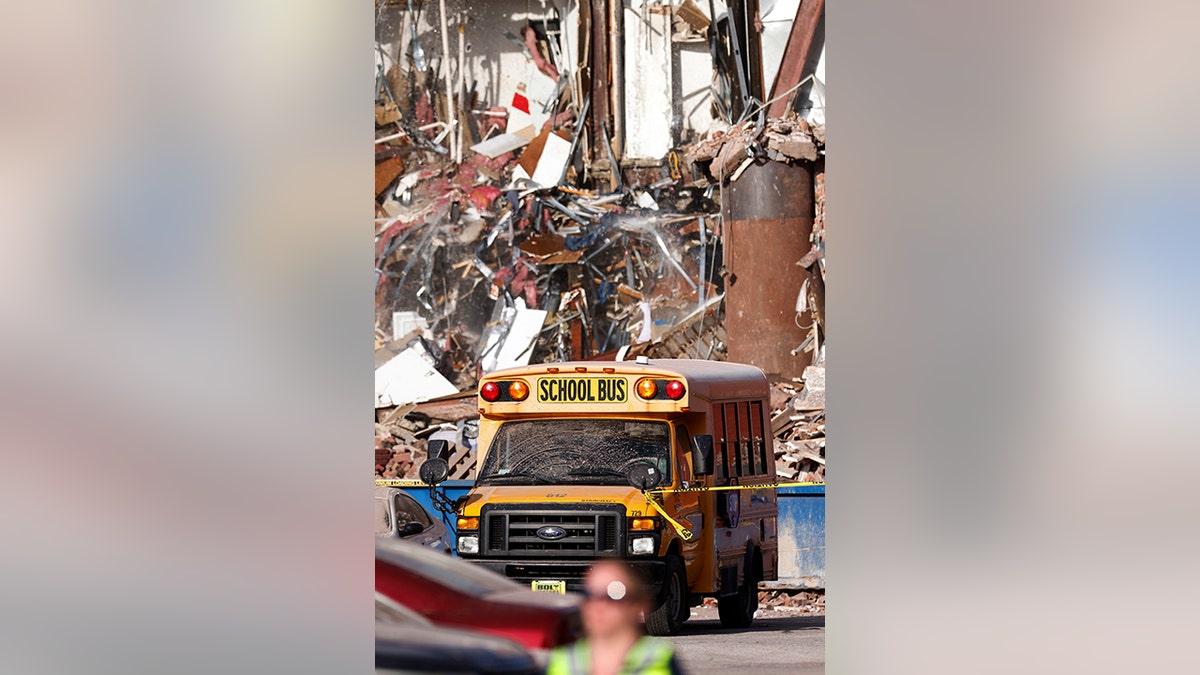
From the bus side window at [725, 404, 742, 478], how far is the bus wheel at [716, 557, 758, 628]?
101cm

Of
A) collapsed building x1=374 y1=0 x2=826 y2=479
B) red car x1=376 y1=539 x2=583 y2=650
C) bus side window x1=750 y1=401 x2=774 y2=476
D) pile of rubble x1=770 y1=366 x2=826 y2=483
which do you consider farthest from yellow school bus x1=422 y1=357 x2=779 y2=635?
collapsed building x1=374 y1=0 x2=826 y2=479

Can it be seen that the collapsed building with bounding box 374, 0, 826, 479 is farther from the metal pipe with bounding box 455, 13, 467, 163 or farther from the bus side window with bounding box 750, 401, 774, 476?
the bus side window with bounding box 750, 401, 774, 476

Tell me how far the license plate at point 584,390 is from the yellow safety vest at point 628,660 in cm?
819

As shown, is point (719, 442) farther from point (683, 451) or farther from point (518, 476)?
point (518, 476)

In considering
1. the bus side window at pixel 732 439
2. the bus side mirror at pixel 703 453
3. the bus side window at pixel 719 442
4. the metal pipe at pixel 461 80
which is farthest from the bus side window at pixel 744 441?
the metal pipe at pixel 461 80

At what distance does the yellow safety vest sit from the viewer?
5.95 m

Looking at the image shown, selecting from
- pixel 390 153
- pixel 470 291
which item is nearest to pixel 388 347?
pixel 470 291

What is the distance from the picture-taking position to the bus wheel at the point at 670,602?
1390 centimetres

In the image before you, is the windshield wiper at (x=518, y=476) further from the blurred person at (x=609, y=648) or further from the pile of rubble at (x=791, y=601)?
the blurred person at (x=609, y=648)
